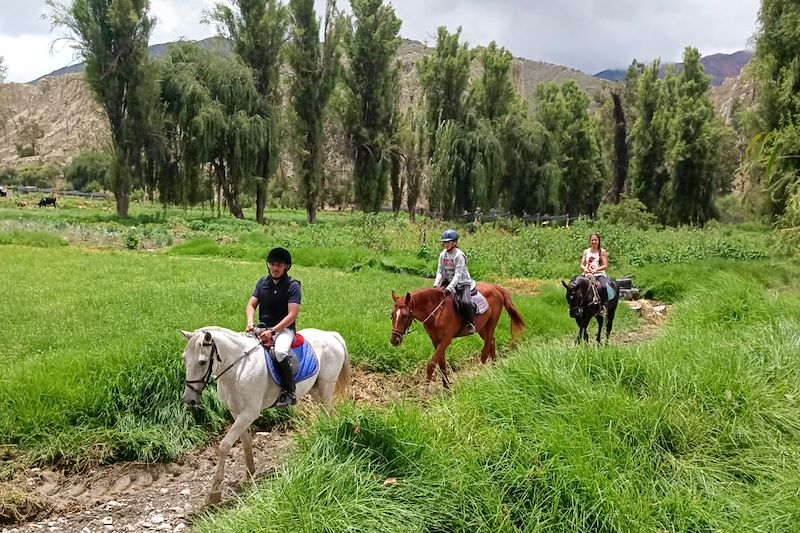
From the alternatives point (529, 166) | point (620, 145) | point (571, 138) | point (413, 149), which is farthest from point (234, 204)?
point (620, 145)

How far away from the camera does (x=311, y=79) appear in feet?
123

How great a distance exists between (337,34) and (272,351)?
36140mm

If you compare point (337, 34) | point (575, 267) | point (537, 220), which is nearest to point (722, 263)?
point (575, 267)

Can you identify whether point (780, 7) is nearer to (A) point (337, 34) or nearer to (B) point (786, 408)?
(B) point (786, 408)

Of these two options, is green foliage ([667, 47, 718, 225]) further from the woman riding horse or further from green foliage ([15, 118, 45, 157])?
green foliage ([15, 118, 45, 157])

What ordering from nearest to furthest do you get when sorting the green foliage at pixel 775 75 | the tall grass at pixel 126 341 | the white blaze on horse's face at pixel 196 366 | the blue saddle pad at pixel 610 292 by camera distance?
the white blaze on horse's face at pixel 196 366, the tall grass at pixel 126 341, the blue saddle pad at pixel 610 292, the green foliage at pixel 775 75

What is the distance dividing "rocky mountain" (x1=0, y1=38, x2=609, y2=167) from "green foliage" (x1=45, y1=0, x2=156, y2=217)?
5572 centimetres

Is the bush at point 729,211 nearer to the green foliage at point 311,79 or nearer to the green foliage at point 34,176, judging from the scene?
the green foliage at point 311,79

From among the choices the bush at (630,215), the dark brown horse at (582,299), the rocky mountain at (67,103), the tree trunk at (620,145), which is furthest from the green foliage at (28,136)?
the dark brown horse at (582,299)

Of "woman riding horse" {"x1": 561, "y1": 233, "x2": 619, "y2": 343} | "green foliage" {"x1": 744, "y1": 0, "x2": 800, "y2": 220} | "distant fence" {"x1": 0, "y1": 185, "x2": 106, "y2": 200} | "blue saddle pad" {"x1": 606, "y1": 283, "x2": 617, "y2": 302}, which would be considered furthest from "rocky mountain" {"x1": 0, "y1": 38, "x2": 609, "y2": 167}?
"blue saddle pad" {"x1": 606, "y1": 283, "x2": 617, "y2": 302}

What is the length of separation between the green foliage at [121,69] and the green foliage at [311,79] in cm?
895

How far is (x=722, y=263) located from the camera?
18250 millimetres

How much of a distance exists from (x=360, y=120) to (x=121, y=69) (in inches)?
599

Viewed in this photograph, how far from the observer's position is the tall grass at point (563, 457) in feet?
13.6
